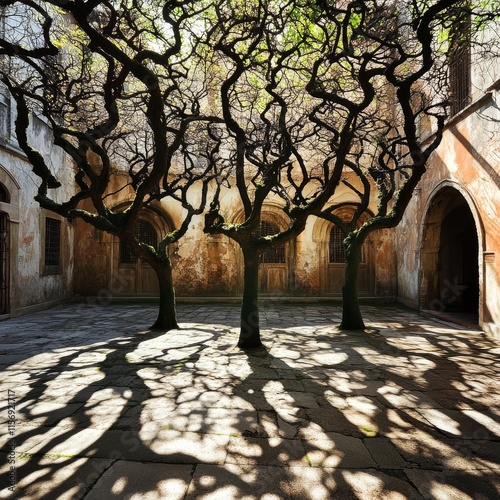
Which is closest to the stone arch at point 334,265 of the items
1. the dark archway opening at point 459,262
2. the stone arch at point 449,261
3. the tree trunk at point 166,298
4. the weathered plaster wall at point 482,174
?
the stone arch at point 449,261

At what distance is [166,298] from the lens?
7117 mm

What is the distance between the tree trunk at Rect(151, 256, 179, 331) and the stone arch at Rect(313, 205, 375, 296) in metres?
6.38

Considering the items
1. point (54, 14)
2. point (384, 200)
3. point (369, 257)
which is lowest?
point (369, 257)

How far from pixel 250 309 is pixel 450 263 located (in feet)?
23.0

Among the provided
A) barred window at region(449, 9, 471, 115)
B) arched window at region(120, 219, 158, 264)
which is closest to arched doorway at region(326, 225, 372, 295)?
barred window at region(449, 9, 471, 115)

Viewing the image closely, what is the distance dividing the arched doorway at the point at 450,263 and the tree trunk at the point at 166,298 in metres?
6.80

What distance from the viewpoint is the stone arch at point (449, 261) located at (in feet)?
30.6

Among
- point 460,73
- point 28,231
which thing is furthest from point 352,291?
point 28,231

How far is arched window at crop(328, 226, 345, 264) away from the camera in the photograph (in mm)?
12352

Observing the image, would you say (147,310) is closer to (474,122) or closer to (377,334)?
(377,334)

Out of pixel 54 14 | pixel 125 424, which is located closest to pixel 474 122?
pixel 125 424

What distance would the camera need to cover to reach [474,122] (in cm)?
696

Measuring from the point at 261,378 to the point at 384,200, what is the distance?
15.0 ft

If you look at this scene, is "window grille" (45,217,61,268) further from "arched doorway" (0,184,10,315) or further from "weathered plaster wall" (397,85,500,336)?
"weathered plaster wall" (397,85,500,336)
